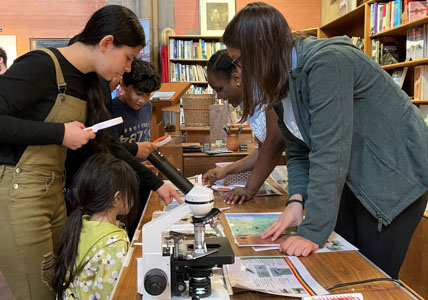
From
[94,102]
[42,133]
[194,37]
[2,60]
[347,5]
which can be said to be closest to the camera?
[42,133]

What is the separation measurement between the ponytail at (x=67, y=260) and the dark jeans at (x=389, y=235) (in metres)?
0.85

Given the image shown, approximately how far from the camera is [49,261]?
1.27 meters

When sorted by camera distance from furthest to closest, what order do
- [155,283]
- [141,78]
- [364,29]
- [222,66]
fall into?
1. [364,29]
2. [141,78]
3. [222,66]
4. [155,283]

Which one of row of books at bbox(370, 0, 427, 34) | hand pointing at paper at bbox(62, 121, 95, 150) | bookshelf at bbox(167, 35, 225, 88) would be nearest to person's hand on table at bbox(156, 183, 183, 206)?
hand pointing at paper at bbox(62, 121, 95, 150)

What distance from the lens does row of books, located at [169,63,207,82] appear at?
17.1 feet

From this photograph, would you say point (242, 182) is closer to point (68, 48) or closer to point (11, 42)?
point (68, 48)

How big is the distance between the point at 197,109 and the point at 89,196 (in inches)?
85.4

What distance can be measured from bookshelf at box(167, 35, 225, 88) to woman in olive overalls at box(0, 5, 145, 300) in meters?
3.85

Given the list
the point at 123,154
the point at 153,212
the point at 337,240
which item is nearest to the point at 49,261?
the point at 153,212

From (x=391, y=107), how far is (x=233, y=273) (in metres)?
0.62

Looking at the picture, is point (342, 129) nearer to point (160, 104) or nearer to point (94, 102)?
point (94, 102)

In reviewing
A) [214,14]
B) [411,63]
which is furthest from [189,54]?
[411,63]

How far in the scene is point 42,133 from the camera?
1176 millimetres

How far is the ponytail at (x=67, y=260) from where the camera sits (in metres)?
1.13
